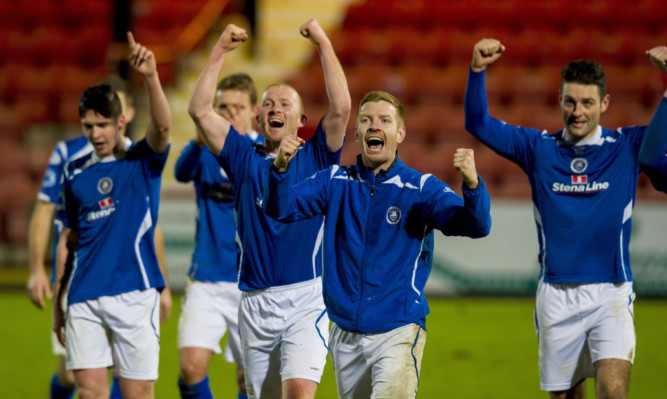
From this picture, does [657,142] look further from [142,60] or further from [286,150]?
[142,60]

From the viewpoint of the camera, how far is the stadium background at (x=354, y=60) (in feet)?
42.3

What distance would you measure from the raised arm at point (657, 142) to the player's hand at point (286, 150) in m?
1.91

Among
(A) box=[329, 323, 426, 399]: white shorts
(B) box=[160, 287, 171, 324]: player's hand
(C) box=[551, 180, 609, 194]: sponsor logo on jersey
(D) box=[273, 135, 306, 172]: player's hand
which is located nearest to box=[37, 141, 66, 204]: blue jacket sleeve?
(B) box=[160, 287, 171, 324]: player's hand

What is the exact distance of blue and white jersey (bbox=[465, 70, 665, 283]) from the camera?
180 inches

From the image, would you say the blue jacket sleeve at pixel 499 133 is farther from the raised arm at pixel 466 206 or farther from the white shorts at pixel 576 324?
the raised arm at pixel 466 206

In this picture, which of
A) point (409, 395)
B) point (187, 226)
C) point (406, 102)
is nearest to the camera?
point (409, 395)

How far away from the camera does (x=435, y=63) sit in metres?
14.5

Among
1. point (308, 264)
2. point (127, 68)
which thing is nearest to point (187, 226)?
point (127, 68)

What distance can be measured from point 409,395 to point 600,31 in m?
12.3

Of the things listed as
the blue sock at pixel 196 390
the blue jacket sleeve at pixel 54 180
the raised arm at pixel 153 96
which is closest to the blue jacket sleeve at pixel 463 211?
the raised arm at pixel 153 96

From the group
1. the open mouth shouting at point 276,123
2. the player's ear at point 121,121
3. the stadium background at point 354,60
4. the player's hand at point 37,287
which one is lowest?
the player's hand at point 37,287

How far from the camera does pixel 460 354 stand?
7766 mm

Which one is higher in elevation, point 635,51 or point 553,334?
point 635,51

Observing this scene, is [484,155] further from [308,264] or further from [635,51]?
[308,264]
